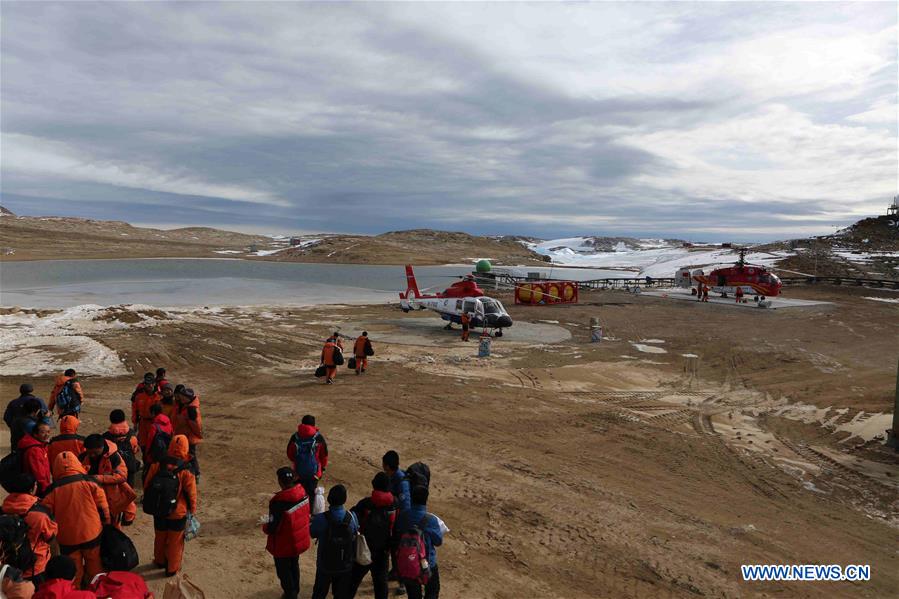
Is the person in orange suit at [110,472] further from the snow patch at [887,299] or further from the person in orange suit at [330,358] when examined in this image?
the snow patch at [887,299]

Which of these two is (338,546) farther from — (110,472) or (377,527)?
(110,472)

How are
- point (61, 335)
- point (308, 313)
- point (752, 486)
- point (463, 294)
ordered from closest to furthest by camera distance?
point (752, 486)
point (61, 335)
point (463, 294)
point (308, 313)

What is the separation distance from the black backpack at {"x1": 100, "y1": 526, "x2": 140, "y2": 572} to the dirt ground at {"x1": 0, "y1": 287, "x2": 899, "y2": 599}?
824 mm

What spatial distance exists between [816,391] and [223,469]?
15779mm

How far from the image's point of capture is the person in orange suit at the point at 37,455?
19.3 ft

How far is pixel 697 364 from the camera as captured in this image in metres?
18.8

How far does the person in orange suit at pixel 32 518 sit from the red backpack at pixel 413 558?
2963 millimetres

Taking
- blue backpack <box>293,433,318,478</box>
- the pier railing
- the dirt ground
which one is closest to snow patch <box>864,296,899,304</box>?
the pier railing

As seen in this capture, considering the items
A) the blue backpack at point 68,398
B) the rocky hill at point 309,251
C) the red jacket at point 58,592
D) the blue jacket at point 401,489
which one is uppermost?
the rocky hill at point 309,251

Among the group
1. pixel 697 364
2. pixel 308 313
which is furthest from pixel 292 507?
pixel 308 313

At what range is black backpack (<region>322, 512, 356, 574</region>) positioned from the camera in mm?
4680

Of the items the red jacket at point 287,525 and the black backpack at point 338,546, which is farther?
the red jacket at point 287,525

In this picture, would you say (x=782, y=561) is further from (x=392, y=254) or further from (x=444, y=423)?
(x=392, y=254)

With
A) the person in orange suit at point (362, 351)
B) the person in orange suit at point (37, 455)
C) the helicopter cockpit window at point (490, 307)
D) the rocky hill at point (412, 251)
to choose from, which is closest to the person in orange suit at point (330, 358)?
the person in orange suit at point (362, 351)
